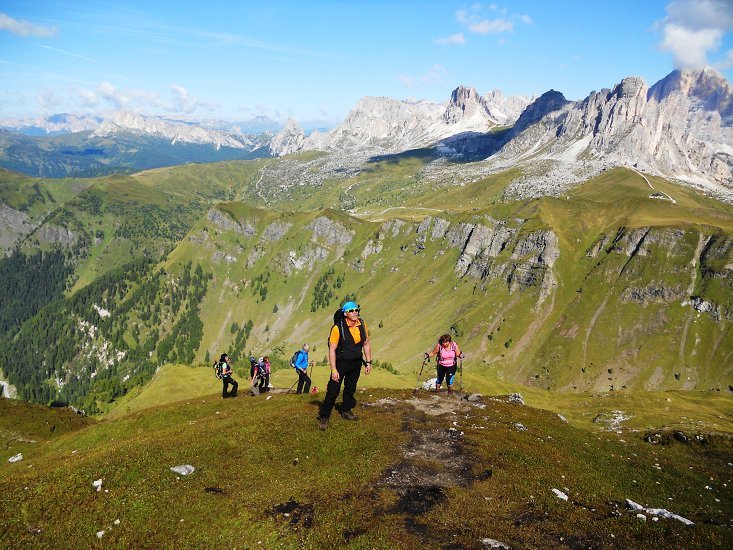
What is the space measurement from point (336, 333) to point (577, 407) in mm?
126338

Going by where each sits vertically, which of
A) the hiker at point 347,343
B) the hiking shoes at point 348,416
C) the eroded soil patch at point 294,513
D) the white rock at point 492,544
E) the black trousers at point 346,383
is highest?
the hiker at point 347,343

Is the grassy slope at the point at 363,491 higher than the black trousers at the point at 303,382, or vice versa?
the grassy slope at the point at 363,491

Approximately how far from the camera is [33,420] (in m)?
68.4

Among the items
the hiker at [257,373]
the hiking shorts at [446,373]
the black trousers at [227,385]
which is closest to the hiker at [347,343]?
the hiking shorts at [446,373]

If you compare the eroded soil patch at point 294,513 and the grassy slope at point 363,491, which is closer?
the grassy slope at point 363,491

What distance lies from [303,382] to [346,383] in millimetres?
19718

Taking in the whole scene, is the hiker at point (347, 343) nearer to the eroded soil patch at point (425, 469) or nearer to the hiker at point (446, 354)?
the eroded soil patch at point (425, 469)

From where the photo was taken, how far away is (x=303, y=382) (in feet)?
144

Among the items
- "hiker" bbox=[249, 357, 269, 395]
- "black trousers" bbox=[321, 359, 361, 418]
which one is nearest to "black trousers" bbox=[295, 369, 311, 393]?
"hiker" bbox=[249, 357, 269, 395]

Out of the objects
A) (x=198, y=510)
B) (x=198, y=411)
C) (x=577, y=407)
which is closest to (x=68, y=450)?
(x=198, y=411)

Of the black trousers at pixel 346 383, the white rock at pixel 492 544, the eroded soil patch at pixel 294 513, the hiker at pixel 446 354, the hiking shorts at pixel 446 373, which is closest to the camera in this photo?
the white rock at pixel 492 544

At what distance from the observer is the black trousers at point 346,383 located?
76.1 feet

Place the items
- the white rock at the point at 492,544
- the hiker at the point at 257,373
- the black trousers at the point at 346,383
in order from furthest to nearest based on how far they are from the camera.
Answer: the hiker at the point at 257,373
the black trousers at the point at 346,383
the white rock at the point at 492,544

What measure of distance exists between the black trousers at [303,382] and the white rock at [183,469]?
65.8ft
